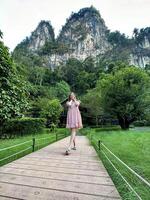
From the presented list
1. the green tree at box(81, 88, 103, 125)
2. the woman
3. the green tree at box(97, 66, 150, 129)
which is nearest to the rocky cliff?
the green tree at box(81, 88, 103, 125)

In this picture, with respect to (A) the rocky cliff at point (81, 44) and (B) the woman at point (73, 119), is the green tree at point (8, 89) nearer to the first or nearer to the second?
(B) the woman at point (73, 119)

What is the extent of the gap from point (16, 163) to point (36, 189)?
5.93 feet

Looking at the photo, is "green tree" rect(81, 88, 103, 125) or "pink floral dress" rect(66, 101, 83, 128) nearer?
"pink floral dress" rect(66, 101, 83, 128)

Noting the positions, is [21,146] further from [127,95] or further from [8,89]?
[127,95]

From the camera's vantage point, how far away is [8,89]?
5.36 metres

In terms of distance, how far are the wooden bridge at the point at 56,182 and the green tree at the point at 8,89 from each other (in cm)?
128

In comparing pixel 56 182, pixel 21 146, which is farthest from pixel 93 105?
pixel 56 182

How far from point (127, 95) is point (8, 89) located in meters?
25.5

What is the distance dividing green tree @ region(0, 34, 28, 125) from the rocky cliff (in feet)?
269

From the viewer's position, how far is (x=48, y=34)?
371ft

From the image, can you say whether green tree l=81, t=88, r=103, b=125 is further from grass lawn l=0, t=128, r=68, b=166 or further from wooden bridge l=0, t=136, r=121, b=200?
wooden bridge l=0, t=136, r=121, b=200

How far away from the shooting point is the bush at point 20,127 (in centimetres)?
1954

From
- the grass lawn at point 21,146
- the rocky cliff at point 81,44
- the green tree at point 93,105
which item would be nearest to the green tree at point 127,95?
the green tree at point 93,105

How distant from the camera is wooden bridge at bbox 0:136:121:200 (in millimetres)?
2918
